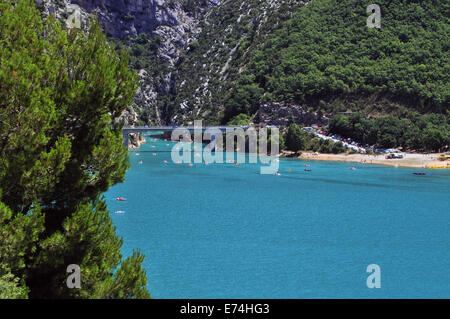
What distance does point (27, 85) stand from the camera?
581 inches

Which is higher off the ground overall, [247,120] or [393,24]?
[393,24]

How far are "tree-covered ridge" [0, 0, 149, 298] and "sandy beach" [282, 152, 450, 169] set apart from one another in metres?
86.4

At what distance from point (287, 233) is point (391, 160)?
196 ft

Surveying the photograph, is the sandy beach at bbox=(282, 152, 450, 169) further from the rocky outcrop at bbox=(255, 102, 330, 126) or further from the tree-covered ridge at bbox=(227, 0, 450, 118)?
the tree-covered ridge at bbox=(227, 0, 450, 118)

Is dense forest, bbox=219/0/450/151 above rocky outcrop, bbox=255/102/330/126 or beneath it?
above

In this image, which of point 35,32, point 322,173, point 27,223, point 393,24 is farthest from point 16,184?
point 393,24

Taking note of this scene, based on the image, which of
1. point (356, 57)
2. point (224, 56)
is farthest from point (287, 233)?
point (224, 56)

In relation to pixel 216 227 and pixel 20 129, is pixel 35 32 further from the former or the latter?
pixel 216 227

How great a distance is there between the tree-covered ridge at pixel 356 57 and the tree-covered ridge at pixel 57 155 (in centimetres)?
11345

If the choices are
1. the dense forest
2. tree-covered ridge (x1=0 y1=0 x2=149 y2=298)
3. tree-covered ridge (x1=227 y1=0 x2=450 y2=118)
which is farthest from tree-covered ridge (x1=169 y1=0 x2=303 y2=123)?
tree-covered ridge (x1=0 y1=0 x2=149 y2=298)

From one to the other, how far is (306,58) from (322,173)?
60074 mm

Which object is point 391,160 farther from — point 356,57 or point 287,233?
point 287,233

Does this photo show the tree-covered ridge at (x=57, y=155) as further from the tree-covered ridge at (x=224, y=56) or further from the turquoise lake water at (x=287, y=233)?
the tree-covered ridge at (x=224, y=56)

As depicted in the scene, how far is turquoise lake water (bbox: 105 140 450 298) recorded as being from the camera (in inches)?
1323
